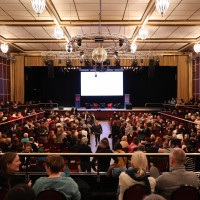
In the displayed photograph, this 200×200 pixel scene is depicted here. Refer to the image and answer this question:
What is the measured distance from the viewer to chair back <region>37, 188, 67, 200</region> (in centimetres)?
182

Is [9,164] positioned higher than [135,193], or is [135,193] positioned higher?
[9,164]

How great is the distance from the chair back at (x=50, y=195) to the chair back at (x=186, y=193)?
0.99 m

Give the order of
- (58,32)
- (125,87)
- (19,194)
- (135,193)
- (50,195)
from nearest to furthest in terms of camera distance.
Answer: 1. (19,194)
2. (50,195)
3. (135,193)
4. (58,32)
5. (125,87)

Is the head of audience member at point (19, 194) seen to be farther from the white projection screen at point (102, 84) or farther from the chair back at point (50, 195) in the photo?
the white projection screen at point (102, 84)

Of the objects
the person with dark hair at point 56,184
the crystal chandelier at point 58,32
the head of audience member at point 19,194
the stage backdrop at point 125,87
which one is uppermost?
the crystal chandelier at point 58,32

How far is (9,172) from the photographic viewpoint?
208cm

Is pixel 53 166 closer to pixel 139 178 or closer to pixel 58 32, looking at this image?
pixel 139 178

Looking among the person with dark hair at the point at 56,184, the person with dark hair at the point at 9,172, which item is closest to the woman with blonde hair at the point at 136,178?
the person with dark hair at the point at 56,184

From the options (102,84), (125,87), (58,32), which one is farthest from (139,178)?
(125,87)

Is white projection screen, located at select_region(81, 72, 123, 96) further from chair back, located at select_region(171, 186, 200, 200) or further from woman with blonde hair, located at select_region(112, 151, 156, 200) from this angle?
chair back, located at select_region(171, 186, 200, 200)

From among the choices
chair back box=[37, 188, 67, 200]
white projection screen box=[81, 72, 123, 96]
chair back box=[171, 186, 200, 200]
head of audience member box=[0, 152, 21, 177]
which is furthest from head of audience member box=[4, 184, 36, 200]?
white projection screen box=[81, 72, 123, 96]

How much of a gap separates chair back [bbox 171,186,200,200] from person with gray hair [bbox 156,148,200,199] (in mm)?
161

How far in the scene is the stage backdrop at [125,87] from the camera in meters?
21.2

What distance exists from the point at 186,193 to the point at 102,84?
18.2 m
